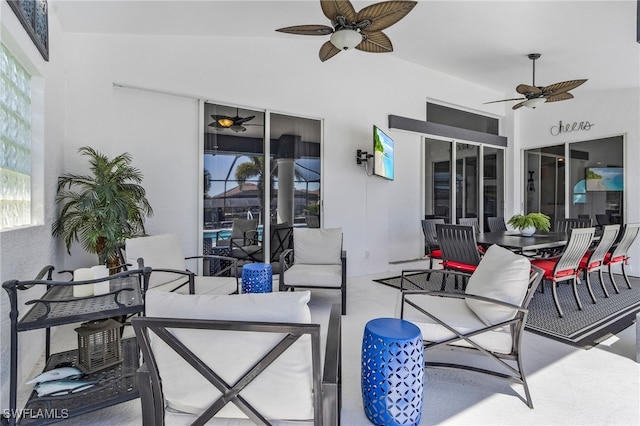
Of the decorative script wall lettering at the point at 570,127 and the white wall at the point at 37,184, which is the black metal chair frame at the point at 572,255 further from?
the white wall at the point at 37,184

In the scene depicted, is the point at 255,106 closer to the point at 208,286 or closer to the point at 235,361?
the point at 208,286

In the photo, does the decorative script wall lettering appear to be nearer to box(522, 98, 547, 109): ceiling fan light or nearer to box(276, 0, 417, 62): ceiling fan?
box(522, 98, 547, 109): ceiling fan light

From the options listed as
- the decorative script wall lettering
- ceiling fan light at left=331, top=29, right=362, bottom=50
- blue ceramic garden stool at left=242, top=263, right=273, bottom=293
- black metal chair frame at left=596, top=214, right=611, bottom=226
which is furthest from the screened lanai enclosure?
black metal chair frame at left=596, top=214, right=611, bottom=226

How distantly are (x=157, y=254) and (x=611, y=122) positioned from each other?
7697 mm

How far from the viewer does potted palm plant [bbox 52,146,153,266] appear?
3.11 metres

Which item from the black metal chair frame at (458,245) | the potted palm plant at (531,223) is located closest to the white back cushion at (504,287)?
the black metal chair frame at (458,245)

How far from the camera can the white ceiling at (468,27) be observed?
138 inches

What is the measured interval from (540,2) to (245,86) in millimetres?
3657

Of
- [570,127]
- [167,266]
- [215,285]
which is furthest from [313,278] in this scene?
[570,127]

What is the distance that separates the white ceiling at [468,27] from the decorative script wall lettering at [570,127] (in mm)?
752

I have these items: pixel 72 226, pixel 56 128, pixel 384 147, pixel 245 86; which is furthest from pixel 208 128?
pixel 384 147

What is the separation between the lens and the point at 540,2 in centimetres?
374

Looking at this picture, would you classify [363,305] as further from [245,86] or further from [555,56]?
[555,56]

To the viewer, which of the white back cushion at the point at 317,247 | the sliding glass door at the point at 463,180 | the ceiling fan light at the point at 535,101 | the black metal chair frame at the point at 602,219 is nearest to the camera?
the white back cushion at the point at 317,247
